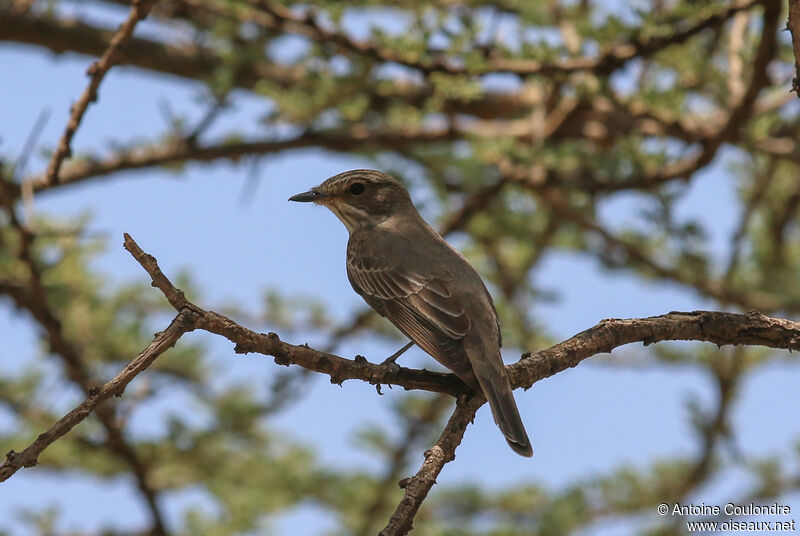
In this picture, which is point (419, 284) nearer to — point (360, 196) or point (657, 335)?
point (360, 196)

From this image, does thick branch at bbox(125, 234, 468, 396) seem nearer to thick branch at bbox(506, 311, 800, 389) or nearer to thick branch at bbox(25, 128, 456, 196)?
thick branch at bbox(506, 311, 800, 389)

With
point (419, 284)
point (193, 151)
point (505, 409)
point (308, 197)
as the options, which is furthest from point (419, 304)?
point (193, 151)

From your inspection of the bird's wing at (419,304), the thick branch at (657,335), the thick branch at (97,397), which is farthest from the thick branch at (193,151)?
the thick branch at (97,397)

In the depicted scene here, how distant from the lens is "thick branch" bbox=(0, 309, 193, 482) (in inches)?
107

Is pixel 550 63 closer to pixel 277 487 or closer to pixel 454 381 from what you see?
pixel 454 381

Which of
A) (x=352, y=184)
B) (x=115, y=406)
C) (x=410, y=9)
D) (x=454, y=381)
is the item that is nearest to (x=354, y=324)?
(x=352, y=184)

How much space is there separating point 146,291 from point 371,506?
9.41 feet

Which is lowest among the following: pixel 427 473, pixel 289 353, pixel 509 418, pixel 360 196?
pixel 427 473

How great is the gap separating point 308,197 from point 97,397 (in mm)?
3825

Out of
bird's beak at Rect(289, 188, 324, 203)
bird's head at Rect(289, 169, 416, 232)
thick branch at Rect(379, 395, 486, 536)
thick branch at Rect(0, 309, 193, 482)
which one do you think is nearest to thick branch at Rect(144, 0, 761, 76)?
bird's head at Rect(289, 169, 416, 232)

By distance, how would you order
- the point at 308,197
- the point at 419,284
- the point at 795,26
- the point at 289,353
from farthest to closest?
the point at 308,197 → the point at 419,284 → the point at 795,26 → the point at 289,353

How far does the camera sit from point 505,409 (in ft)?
14.6

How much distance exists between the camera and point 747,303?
308 inches

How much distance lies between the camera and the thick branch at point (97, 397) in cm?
272
